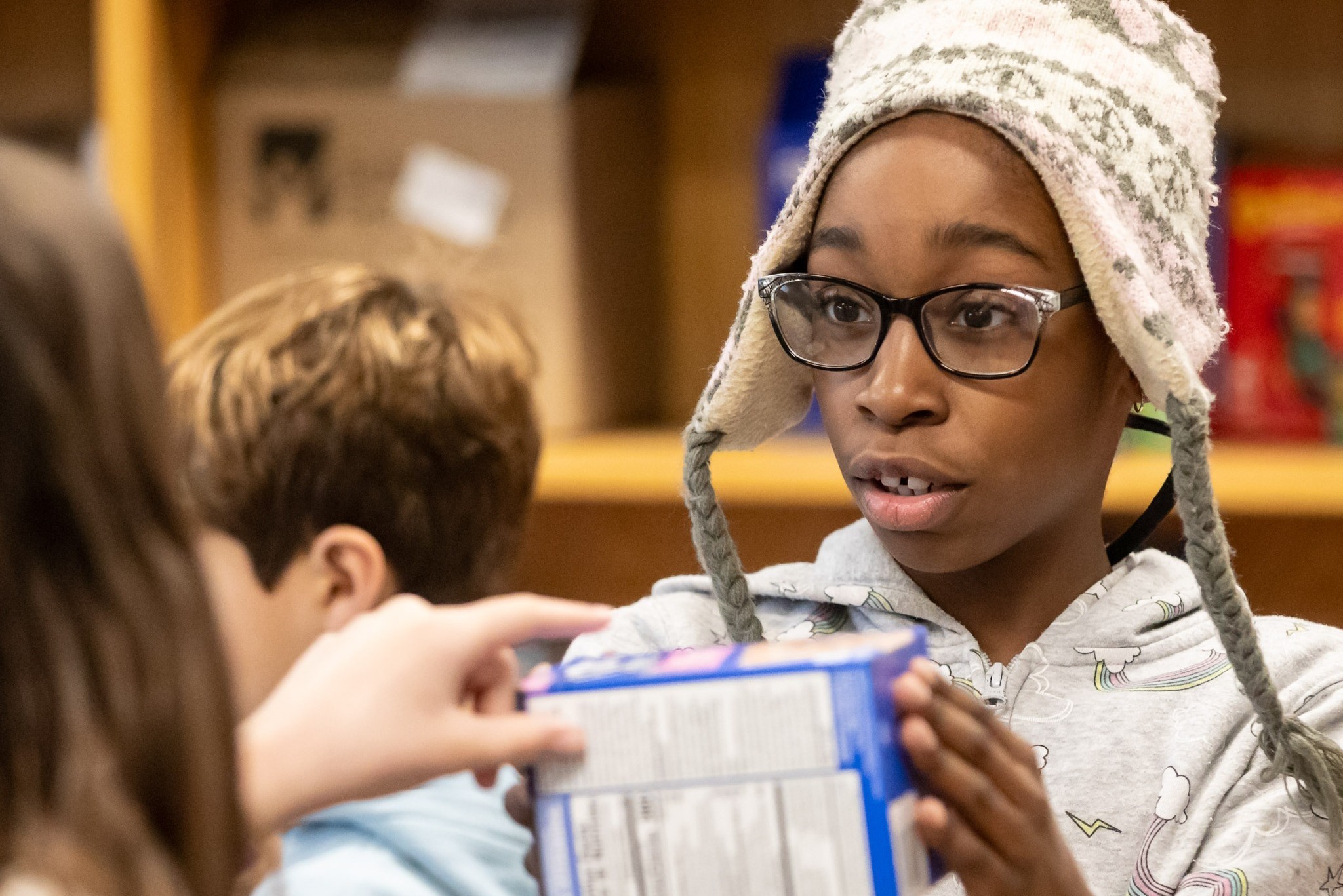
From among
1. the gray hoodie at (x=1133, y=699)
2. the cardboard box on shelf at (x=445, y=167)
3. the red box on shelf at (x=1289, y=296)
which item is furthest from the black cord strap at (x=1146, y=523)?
the cardboard box on shelf at (x=445, y=167)

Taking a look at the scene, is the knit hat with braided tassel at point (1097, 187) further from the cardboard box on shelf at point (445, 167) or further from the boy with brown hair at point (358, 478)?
the cardboard box on shelf at point (445, 167)

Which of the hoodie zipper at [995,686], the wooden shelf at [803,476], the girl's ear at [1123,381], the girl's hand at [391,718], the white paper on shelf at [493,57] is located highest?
the white paper on shelf at [493,57]

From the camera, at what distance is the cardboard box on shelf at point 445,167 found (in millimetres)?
1603

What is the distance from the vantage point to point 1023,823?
65cm

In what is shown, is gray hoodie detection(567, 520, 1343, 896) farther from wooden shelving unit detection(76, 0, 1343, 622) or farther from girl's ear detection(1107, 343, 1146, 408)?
wooden shelving unit detection(76, 0, 1343, 622)

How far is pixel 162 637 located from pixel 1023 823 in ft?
1.21

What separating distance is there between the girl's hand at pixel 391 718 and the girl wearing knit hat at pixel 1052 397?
0.30 metres

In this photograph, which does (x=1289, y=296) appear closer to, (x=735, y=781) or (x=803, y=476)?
(x=803, y=476)

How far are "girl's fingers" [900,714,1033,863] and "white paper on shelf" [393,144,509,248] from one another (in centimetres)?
109

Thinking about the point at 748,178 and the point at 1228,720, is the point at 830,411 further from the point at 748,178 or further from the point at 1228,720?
the point at 748,178

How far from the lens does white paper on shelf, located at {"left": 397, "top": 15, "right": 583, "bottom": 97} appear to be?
5.22 feet

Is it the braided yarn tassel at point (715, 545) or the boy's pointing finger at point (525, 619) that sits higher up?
the boy's pointing finger at point (525, 619)

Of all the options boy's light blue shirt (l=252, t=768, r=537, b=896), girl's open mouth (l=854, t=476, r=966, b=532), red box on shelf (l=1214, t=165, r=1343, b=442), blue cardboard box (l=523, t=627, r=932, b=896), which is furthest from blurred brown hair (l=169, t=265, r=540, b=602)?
red box on shelf (l=1214, t=165, r=1343, b=442)

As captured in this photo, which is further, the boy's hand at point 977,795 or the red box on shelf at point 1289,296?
the red box on shelf at point 1289,296
